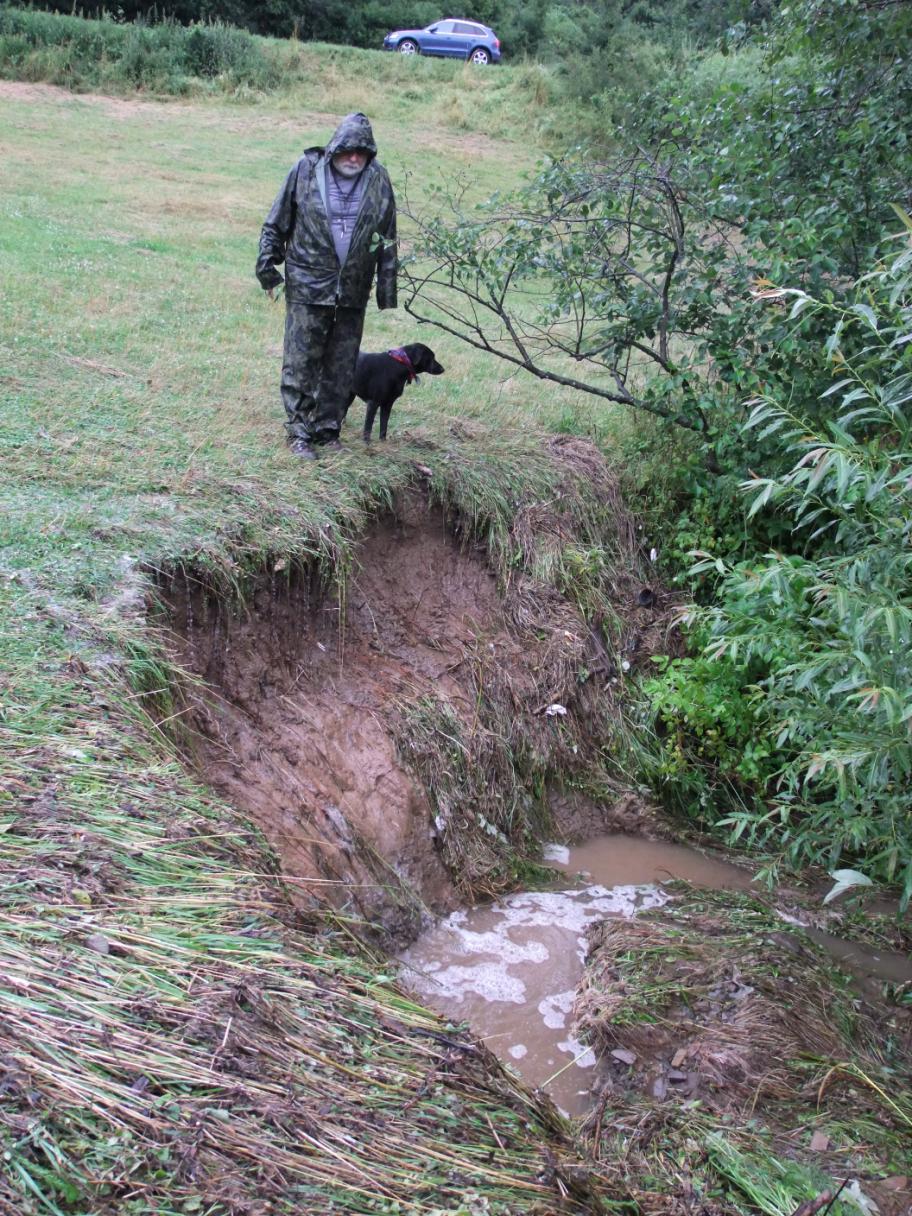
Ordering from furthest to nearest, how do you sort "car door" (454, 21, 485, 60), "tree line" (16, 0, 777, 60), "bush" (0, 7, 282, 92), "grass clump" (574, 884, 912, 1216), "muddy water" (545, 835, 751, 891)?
"car door" (454, 21, 485, 60) < "tree line" (16, 0, 777, 60) < "bush" (0, 7, 282, 92) < "muddy water" (545, 835, 751, 891) < "grass clump" (574, 884, 912, 1216)

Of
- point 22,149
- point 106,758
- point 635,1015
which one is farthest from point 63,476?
point 22,149

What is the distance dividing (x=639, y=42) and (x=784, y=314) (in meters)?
19.8

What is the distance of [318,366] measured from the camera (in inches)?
251

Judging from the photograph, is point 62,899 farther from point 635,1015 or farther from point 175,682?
point 635,1015

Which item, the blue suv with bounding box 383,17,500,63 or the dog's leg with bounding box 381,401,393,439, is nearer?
the dog's leg with bounding box 381,401,393,439

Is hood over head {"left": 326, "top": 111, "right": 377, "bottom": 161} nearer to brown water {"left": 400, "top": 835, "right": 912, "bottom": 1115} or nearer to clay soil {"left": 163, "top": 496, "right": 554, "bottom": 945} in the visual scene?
clay soil {"left": 163, "top": 496, "right": 554, "bottom": 945}

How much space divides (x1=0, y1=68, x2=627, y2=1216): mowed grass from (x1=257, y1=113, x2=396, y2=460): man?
49 centimetres

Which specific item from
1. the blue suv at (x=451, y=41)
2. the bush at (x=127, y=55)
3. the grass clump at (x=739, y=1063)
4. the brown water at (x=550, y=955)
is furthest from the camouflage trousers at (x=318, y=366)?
the blue suv at (x=451, y=41)

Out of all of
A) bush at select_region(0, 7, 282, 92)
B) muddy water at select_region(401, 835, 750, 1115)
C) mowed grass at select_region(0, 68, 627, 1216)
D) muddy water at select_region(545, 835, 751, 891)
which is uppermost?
bush at select_region(0, 7, 282, 92)

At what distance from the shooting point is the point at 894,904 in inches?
225

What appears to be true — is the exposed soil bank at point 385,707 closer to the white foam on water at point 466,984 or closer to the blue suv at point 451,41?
the white foam on water at point 466,984

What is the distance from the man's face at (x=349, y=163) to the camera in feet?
19.7

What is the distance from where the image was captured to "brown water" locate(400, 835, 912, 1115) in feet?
14.4

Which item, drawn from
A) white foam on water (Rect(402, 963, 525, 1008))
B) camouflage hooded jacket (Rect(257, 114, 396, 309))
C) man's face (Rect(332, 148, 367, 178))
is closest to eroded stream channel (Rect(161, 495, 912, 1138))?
white foam on water (Rect(402, 963, 525, 1008))
